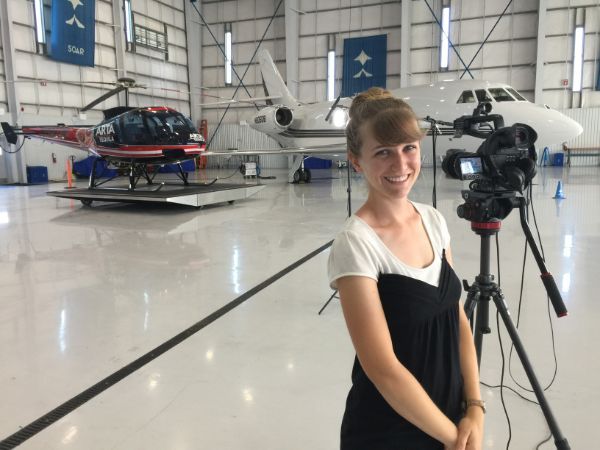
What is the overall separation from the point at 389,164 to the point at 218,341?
232 centimetres

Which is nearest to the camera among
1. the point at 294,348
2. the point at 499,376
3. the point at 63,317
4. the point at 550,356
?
the point at 499,376

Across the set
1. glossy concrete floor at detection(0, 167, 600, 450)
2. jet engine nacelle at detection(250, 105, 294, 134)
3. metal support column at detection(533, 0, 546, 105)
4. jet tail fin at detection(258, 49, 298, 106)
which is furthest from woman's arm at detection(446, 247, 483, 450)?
metal support column at detection(533, 0, 546, 105)

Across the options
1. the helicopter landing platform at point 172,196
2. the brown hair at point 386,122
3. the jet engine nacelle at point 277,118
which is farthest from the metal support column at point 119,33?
the brown hair at point 386,122

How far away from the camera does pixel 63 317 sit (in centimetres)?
359

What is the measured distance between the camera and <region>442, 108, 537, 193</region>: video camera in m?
1.84

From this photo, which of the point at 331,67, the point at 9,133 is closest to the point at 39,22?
the point at 9,133

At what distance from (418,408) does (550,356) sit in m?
2.12

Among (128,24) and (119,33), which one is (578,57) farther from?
(119,33)

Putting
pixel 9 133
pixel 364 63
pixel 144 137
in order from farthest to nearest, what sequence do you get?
pixel 364 63, pixel 9 133, pixel 144 137

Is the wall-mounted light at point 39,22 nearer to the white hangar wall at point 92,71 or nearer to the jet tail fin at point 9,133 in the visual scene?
the white hangar wall at point 92,71

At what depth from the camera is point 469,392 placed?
1.31m

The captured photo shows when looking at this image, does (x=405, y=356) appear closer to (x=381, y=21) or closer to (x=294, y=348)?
(x=294, y=348)

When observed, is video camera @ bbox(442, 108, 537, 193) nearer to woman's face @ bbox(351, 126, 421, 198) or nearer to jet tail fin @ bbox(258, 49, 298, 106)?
woman's face @ bbox(351, 126, 421, 198)

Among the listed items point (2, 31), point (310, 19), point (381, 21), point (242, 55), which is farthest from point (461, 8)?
point (2, 31)
